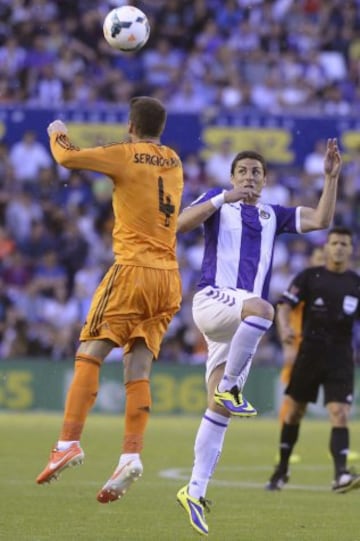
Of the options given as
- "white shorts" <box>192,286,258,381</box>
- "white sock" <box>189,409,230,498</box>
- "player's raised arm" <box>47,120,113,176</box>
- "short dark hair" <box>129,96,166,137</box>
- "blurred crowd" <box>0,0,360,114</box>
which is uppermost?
"blurred crowd" <box>0,0,360,114</box>

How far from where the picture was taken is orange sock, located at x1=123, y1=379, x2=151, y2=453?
8.12 meters

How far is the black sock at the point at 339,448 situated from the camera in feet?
37.7

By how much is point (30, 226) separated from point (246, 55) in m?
5.38

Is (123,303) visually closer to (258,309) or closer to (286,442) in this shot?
(258,309)

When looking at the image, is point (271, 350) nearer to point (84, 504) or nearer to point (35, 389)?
point (35, 389)

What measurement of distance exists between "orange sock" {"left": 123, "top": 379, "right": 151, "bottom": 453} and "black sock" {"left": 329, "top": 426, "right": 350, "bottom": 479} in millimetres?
3714

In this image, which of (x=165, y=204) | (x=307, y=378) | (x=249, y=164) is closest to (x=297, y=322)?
(x=307, y=378)

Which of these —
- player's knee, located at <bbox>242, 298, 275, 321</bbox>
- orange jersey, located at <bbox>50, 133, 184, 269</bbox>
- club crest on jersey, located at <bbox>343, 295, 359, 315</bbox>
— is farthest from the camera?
club crest on jersey, located at <bbox>343, 295, 359, 315</bbox>

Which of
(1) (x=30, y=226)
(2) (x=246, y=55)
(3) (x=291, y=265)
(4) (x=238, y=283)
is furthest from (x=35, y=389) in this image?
(4) (x=238, y=283)

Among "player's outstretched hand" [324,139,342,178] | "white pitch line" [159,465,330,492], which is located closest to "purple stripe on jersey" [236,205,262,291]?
"player's outstretched hand" [324,139,342,178]

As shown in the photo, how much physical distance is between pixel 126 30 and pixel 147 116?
52.6 inches

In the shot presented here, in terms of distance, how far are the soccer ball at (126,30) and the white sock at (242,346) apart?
2.19 m

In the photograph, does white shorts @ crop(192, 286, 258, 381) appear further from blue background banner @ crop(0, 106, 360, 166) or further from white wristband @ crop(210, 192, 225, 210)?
blue background banner @ crop(0, 106, 360, 166)

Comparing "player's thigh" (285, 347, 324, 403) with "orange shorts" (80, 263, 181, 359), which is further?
"player's thigh" (285, 347, 324, 403)
